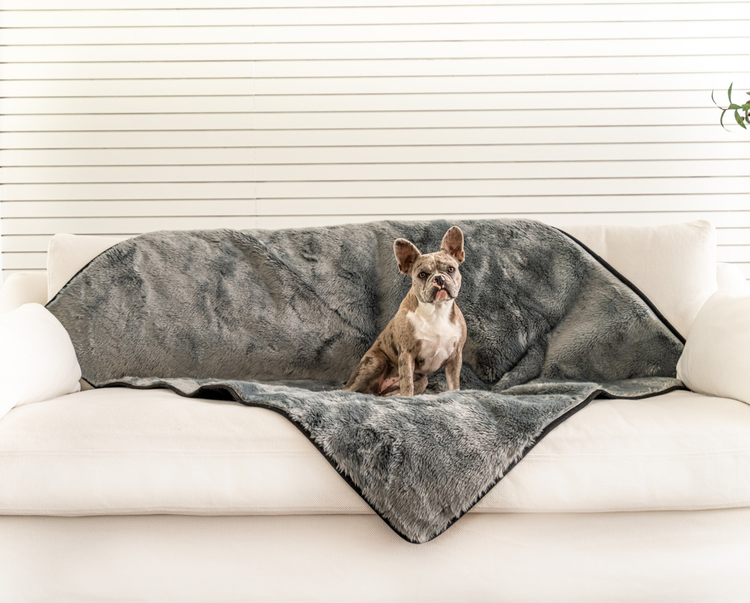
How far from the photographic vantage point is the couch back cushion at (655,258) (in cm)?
168

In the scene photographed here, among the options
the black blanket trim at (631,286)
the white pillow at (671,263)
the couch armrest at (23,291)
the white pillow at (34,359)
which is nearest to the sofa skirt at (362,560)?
the white pillow at (34,359)

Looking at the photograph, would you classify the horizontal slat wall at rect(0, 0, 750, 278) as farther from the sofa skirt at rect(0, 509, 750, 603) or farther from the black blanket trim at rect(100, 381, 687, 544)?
the sofa skirt at rect(0, 509, 750, 603)

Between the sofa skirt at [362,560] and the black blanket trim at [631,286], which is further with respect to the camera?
the black blanket trim at [631,286]

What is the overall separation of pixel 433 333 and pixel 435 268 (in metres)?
0.18

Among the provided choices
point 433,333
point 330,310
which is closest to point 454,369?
point 433,333

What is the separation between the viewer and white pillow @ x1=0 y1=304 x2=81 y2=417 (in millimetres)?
1203

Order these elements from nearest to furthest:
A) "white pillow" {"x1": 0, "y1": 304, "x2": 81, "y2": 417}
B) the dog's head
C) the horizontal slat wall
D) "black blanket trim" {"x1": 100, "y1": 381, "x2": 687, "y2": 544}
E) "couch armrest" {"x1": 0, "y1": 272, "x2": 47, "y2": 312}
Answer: "black blanket trim" {"x1": 100, "y1": 381, "x2": 687, "y2": 544}
"white pillow" {"x1": 0, "y1": 304, "x2": 81, "y2": 417}
the dog's head
"couch armrest" {"x1": 0, "y1": 272, "x2": 47, "y2": 312}
the horizontal slat wall

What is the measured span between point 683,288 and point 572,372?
0.46 metres

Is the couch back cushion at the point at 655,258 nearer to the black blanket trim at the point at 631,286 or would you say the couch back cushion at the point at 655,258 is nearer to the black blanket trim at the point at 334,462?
the black blanket trim at the point at 631,286

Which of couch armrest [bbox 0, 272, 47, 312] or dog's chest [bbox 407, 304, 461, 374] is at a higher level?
couch armrest [bbox 0, 272, 47, 312]

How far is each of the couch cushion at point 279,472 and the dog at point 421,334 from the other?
455 mm

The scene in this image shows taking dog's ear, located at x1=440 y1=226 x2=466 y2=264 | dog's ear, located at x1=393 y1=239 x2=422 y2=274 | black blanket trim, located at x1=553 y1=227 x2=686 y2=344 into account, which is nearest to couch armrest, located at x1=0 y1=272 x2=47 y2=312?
dog's ear, located at x1=393 y1=239 x2=422 y2=274

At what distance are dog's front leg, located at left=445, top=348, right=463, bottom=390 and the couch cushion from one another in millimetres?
448

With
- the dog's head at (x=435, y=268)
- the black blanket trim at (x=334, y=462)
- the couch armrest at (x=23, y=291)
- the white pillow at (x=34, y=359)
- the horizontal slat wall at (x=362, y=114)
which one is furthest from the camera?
the horizontal slat wall at (x=362, y=114)
